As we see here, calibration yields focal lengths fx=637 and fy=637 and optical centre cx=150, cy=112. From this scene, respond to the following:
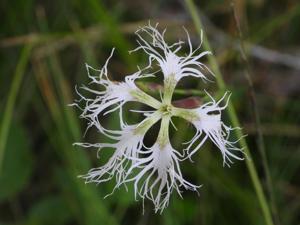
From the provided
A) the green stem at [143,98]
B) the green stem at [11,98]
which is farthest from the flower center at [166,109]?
the green stem at [11,98]

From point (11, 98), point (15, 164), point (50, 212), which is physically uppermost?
point (11, 98)

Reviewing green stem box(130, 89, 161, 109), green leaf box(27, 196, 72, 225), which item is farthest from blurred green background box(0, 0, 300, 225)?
green stem box(130, 89, 161, 109)

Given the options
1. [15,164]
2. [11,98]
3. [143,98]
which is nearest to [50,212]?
[15,164]

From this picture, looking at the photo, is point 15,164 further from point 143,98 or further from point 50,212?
point 143,98

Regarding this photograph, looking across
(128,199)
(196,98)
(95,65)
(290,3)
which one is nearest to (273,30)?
(290,3)

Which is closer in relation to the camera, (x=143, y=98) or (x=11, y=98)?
(x=143, y=98)

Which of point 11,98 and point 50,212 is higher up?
point 11,98

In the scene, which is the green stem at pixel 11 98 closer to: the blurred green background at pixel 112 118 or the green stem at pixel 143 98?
the blurred green background at pixel 112 118

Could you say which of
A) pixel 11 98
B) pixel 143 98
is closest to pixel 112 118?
pixel 11 98
